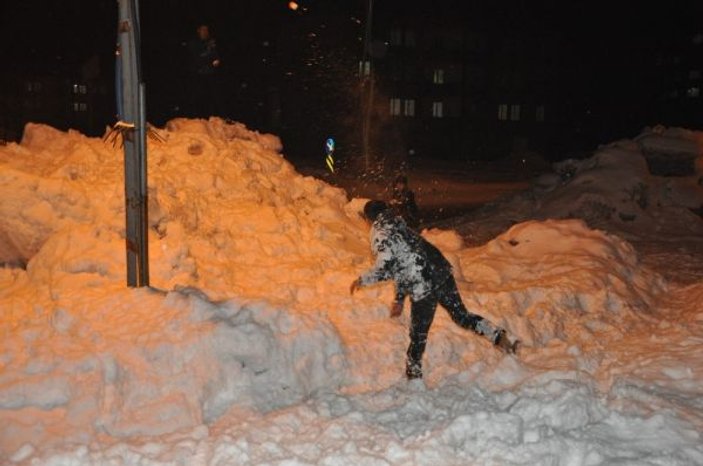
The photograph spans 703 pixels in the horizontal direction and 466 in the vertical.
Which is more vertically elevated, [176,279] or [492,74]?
[492,74]

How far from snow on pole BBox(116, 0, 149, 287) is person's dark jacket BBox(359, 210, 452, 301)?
2104mm

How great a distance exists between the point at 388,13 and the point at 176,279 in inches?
1771

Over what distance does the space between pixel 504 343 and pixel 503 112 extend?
47558 mm

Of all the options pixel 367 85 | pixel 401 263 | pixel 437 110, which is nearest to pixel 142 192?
pixel 401 263

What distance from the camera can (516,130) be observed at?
51156 millimetres

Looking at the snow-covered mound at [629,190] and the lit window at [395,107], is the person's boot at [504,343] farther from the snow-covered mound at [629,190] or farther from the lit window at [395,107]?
the lit window at [395,107]

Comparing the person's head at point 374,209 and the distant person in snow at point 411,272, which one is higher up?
the person's head at point 374,209

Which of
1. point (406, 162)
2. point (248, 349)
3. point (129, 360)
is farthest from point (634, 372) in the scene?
point (406, 162)

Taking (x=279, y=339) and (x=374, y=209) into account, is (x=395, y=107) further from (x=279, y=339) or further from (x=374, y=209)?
(x=279, y=339)

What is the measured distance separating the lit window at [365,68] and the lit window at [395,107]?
2835mm

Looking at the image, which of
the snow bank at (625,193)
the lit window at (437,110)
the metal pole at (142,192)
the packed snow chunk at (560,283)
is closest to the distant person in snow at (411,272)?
the packed snow chunk at (560,283)

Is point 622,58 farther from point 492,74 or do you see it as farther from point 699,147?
point 699,147

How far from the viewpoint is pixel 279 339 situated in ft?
18.0

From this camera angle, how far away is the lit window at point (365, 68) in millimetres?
46691
